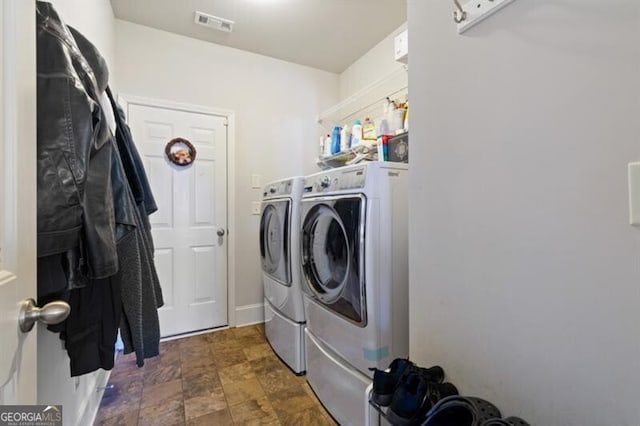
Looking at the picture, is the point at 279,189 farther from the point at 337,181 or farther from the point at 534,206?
the point at 534,206

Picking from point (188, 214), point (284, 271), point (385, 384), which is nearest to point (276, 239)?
point (284, 271)

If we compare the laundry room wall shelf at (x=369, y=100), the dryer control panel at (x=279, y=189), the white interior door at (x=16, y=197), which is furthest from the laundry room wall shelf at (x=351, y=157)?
the white interior door at (x=16, y=197)

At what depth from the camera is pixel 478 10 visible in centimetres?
79

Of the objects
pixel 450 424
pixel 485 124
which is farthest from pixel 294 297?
pixel 485 124

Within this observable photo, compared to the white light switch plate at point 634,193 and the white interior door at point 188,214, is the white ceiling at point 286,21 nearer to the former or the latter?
the white interior door at point 188,214

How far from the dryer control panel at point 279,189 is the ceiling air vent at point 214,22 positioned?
4.40 feet

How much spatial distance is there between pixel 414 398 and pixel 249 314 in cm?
221

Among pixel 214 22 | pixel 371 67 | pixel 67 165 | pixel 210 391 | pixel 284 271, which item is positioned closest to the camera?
pixel 67 165

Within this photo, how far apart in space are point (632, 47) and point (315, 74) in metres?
2.86

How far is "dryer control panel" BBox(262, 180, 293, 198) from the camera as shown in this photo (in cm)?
199

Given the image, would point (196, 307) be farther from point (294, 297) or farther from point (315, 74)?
point (315, 74)

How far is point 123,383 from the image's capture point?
5.99ft

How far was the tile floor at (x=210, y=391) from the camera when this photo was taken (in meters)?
1.51

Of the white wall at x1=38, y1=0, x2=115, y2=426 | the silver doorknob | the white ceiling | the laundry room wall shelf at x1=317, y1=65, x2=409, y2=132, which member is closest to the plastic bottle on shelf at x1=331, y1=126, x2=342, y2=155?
the laundry room wall shelf at x1=317, y1=65, x2=409, y2=132
